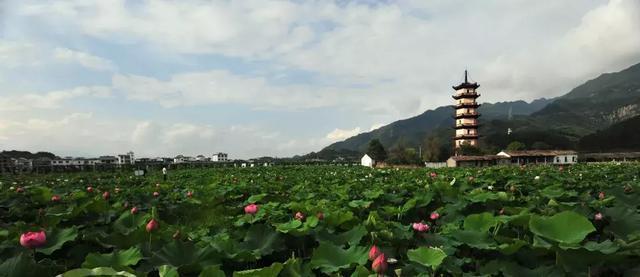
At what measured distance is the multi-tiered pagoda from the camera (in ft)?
263

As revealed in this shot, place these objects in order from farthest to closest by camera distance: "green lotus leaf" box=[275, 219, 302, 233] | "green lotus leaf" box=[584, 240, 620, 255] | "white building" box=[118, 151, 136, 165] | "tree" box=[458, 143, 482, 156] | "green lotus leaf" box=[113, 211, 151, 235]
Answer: "white building" box=[118, 151, 136, 165], "tree" box=[458, 143, 482, 156], "green lotus leaf" box=[113, 211, 151, 235], "green lotus leaf" box=[275, 219, 302, 233], "green lotus leaf" box=[584, 240, 620, 255]

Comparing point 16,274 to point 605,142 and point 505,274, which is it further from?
point 605,142

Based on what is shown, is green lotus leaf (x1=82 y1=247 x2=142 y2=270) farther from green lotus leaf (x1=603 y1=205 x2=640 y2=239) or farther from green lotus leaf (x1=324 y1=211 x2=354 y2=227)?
green lotus leaf (x1=603 y1=205 x2=640 y2=239)

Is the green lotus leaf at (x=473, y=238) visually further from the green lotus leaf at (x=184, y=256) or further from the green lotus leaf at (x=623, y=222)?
the green lotus leaf at (x=184, y=256)

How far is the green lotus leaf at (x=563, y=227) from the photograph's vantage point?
2666 millimetres

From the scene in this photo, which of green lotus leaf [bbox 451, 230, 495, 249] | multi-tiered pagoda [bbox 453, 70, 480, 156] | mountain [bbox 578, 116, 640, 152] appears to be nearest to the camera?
green lotus leaf [bbox 451, 230, 495, 249]

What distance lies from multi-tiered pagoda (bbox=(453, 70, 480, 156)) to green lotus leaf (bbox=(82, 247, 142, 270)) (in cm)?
8107

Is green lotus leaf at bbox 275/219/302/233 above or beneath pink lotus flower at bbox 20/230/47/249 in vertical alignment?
beneath

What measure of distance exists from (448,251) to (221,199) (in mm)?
6511

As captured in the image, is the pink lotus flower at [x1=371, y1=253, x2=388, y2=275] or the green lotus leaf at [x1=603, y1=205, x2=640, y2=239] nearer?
the pink lotus flower at [x1=371, y1=253, x2=388, y2=275]

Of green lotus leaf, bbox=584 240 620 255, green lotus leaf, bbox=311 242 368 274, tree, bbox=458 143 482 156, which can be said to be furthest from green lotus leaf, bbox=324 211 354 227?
tree, bbox=458 143 482 156

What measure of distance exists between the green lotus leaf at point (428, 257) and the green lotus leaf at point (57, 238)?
2.47 meters

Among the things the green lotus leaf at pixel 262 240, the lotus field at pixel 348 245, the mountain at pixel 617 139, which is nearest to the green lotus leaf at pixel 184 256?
the lotus field at pixel 348 245

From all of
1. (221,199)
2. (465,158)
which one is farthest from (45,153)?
(221,199)
